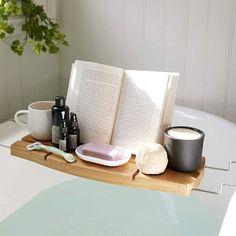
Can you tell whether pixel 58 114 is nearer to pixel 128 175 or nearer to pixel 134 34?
pixel 128 175

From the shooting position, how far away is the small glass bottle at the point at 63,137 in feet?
3.53

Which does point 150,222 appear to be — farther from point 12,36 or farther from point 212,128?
point 12,36

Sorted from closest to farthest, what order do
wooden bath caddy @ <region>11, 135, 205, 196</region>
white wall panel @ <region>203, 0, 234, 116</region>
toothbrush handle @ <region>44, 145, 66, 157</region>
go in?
wooden bath caddy @ <region>11, 135, 205, 196</region> → toothbrush handle @ <region>44, 145, 66, 157</region> → white wall panel @ <region>203, 0, 234, 116</region>

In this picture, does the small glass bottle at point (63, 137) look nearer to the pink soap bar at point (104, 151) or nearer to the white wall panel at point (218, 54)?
the pink soap bar at point (104, 151)

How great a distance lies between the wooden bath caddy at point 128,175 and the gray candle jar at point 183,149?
0.02m

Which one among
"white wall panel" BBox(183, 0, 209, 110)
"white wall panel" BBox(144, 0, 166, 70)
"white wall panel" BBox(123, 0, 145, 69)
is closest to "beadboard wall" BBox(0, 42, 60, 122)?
"white wall panel" BBox(123, 0, 145, 69)

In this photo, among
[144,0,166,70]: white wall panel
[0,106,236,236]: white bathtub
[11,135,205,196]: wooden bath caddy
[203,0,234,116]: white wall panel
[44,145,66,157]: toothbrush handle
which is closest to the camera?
[11,135,205,196]: wooden bath caddy

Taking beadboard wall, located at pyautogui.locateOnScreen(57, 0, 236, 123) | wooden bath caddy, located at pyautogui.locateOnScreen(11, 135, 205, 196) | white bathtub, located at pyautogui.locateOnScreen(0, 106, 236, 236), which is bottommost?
white bathtub, located at pyautogui.locateOnScreen(0, 106, 236, 236)

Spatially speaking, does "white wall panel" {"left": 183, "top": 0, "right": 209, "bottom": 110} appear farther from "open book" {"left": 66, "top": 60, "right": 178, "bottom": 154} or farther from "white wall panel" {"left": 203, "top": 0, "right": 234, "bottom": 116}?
"open book" {"left": 66, "top": 60, "right": 178, "bottom": 154}

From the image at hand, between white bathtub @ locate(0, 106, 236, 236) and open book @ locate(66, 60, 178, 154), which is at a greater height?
open book @ locate(66, 60, 178, 154)

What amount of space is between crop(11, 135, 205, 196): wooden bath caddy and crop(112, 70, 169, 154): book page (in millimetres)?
62

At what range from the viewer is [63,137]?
3.55ft

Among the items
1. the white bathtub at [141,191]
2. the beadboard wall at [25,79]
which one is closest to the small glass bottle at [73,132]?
the white bathtub at [141,191]

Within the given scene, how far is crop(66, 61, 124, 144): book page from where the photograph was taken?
1.08 m
